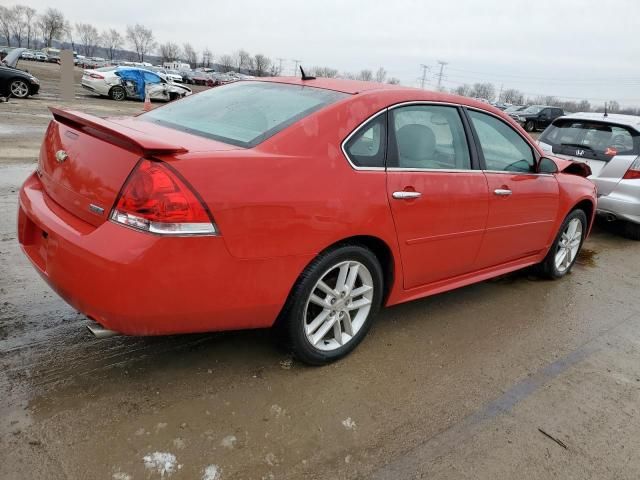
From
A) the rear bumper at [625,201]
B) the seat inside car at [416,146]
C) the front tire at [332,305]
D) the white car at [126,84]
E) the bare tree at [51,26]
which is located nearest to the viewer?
the front tire at [332,305]

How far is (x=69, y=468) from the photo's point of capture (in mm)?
2033

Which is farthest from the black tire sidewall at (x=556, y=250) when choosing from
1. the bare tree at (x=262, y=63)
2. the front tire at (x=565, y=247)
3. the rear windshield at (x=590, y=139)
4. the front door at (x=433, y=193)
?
the bare tree at (x=262, y=63)

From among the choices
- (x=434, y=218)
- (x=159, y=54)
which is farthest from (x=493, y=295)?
(x=159, y=54)

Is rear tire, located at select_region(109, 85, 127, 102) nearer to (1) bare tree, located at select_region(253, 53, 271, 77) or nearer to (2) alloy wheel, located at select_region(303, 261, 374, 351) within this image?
(2) alloy wheel, located at select_region(303, 261, 374, 351)

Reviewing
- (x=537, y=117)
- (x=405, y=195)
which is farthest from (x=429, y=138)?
(x=537, y=117)

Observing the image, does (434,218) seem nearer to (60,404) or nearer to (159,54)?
(60,404)

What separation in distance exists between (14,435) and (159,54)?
151398mm

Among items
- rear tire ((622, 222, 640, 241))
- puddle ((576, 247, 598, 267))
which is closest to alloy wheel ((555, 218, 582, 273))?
puddle ((576, 247, 598, 267))

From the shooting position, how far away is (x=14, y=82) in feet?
50.7

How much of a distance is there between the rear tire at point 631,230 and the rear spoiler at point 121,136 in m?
6.54

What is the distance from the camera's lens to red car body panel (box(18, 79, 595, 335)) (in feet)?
7.08

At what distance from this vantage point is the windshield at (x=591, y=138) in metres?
6.46

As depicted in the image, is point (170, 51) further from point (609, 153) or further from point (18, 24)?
point (609, 153)

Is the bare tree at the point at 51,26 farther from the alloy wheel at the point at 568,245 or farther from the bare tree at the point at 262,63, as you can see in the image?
the alloy wheel at the point at 568,245
